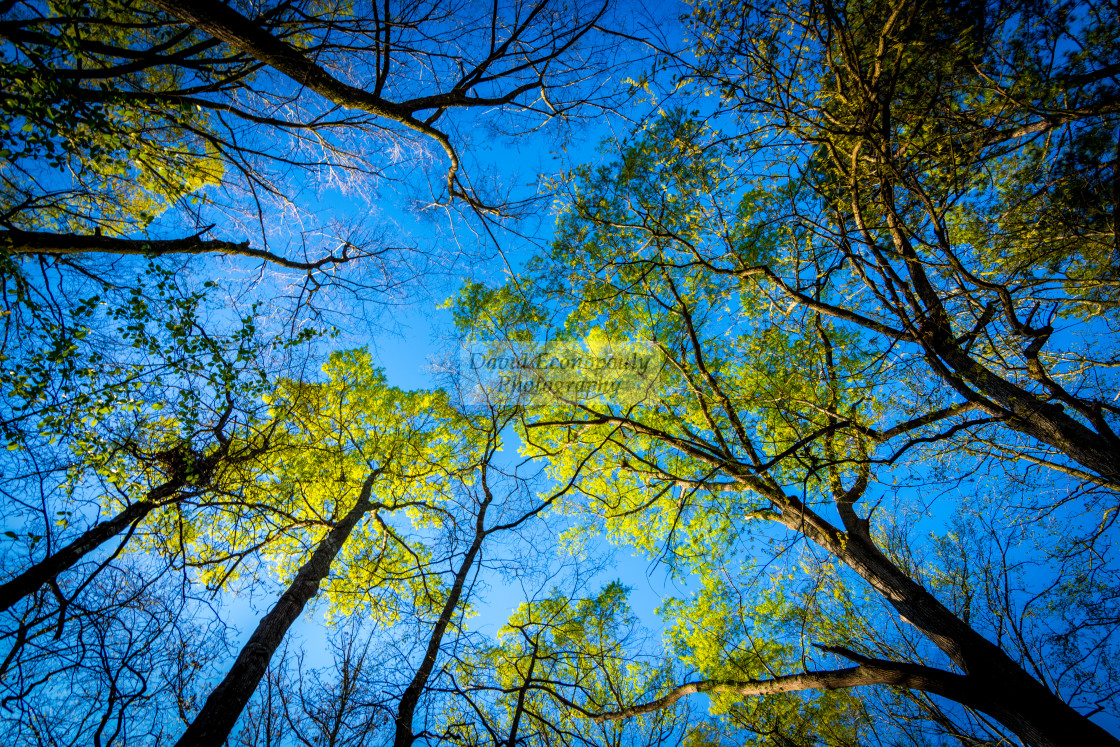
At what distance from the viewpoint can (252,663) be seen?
4.01 m

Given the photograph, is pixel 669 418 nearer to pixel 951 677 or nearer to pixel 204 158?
pixel 951 677

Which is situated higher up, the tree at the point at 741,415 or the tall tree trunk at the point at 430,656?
the tree at the point at 741,415

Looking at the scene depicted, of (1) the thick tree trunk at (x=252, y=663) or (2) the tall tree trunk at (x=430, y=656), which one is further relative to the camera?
(1) the thick tree trunk at (x=252, y=663)

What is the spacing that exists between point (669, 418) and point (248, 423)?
20.1 feet

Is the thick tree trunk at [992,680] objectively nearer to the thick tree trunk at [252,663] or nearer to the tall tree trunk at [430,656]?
the tall tree trunk at [430,656]

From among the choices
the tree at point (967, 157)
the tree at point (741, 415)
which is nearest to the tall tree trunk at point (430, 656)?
the tree at point (741, 415)

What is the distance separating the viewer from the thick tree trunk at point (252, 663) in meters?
3.36

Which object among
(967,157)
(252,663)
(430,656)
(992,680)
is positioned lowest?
(252,663)

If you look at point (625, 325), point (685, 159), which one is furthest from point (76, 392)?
point (685, 159)

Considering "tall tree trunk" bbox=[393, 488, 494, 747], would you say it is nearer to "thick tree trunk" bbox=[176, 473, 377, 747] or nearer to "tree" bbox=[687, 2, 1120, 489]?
"thick tree trunk" bbox=[176, 473, 377, 747]

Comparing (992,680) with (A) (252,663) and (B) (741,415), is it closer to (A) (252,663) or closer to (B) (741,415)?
(B) (741,415)

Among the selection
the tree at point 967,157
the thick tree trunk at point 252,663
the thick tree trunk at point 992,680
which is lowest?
the thick tree trunk at point 252,663

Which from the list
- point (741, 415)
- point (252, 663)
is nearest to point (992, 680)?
point (741, 415)

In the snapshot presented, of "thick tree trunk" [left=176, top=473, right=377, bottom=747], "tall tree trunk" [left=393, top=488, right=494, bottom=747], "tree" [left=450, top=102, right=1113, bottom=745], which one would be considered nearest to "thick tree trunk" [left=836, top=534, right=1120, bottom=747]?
"tree" [left=450, top=102, right=1113, bottom=745]
